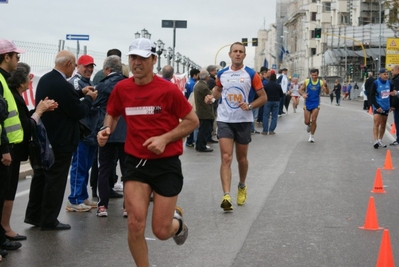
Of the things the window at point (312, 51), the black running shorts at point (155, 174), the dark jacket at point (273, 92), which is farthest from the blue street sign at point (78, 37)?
the window at point (312, 51)

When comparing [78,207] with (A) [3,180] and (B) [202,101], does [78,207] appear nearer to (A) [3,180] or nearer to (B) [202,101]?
(A) [3,180]

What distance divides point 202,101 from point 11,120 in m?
11.3

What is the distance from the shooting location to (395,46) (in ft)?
163

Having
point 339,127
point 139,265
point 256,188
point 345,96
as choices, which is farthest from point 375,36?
point 139,265

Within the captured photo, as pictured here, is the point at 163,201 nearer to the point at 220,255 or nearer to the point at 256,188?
the point at 220,255

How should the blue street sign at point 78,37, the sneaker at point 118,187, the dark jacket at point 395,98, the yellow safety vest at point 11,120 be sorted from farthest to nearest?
the blue street sign at point 78,37 → the dark jacket at point 395,98 → the sneaker at point 118,187 → the yellow safety vest at point 11,120

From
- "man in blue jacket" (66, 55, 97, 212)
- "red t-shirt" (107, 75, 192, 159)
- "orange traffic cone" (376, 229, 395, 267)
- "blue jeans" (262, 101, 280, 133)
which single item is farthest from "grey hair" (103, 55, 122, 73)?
"blue jeans" (262, 101, 280, 133)

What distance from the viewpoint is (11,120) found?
7152mm

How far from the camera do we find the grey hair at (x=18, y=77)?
777cm

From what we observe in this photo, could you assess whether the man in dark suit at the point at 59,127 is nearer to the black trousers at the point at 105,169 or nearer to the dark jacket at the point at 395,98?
the black trousers at the point at 105,169

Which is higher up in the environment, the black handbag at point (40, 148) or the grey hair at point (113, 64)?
the grey hair at point (113, 64)

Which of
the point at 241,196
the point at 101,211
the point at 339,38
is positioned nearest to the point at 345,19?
the point at 339,38

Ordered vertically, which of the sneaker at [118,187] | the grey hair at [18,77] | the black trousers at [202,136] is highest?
the grey hair at [18,77]

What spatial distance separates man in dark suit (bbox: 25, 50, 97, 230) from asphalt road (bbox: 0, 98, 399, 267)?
263 millimetres
